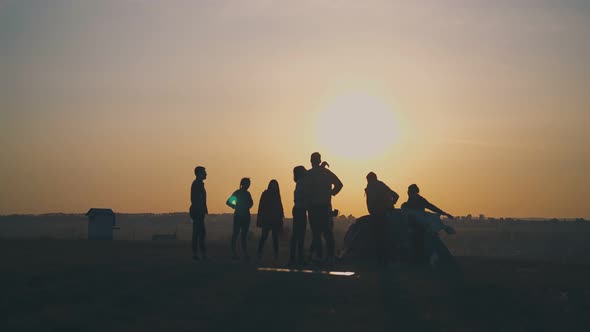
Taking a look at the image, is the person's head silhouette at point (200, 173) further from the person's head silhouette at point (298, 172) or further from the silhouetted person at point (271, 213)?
the person's head silhouette at point (298, 172)

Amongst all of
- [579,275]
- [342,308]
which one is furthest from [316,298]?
[579,275]

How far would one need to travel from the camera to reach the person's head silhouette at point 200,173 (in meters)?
19.2

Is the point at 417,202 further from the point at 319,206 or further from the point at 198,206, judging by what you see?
→ the point at 198,206

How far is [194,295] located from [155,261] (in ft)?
20.1

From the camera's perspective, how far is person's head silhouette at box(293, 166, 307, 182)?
58.5 feet

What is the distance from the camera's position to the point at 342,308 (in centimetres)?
1084

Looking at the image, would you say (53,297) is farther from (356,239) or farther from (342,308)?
(356,239)

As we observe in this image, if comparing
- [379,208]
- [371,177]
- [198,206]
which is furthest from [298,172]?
[198,206]

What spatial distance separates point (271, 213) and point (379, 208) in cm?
332

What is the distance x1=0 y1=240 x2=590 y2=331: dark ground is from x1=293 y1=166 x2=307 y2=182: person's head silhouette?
9.47 feet

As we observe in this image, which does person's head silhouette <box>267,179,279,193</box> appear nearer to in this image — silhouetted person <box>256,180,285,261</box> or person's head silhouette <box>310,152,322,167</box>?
silhouetted person <box>256,180,285,261</box>

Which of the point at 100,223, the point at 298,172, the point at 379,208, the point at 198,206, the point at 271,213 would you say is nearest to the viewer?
the point at 379,208

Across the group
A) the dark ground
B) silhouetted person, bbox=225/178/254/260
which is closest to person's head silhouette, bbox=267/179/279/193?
silhouetted person, bbox=225/178/254/260

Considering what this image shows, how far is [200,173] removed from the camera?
756 inches
